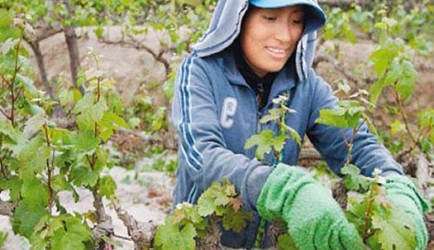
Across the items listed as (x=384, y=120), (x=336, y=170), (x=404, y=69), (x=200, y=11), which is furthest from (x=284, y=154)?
(x=384, y=120)

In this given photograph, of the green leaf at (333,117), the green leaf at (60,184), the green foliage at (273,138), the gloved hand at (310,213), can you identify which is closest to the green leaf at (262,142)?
the green foliage at (273,138)

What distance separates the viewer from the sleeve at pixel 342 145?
1685 millimetres

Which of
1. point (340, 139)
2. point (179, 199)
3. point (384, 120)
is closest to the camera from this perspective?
point (340, 139)

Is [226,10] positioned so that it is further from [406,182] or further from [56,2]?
[56,2]

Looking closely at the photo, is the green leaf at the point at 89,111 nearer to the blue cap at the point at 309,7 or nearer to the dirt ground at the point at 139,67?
the blue cap at the point at 309,7

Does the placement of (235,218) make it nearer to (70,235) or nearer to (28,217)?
(70,235)

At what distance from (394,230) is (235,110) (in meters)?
0.63

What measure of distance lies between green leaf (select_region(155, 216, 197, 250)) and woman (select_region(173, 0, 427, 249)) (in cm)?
11

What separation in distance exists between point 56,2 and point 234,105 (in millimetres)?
4449

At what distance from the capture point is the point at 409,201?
4.65 ft

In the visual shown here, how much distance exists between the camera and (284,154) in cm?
188

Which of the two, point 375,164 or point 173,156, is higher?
point 375,164

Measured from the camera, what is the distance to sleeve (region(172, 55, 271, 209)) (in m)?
1.39

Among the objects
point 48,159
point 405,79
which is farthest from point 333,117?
point 405,79
